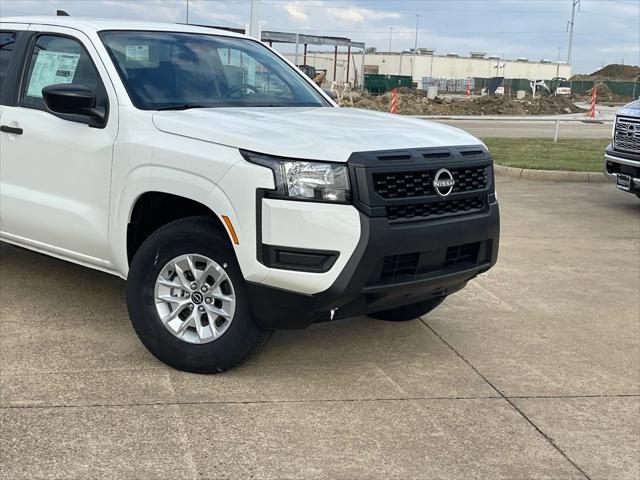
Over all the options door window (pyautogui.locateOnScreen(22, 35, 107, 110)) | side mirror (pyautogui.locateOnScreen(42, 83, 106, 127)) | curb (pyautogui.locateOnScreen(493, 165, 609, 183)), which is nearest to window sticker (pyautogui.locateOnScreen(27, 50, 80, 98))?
door window (pyautogui.locateOnScreen(22, 35, 107, 110))

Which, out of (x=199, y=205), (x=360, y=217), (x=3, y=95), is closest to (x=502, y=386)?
(x=360, y=217)

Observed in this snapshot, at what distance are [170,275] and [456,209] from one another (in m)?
1.62

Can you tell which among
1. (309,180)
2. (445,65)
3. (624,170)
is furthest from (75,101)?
(445,65)

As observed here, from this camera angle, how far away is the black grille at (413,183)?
392 centimetres

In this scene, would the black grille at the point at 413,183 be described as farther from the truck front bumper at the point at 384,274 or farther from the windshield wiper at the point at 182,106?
the windshield wiper at the point at 182,106

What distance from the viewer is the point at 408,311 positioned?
540cm

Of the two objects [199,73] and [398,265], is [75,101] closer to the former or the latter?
[199,73]

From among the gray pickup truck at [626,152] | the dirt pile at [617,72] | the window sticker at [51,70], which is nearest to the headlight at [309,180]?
the window sticker at [51,70]

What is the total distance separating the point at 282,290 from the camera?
3889mm

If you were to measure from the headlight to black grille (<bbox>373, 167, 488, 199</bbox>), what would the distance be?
0.18 meters

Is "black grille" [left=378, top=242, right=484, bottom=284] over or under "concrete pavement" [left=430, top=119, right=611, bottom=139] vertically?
under

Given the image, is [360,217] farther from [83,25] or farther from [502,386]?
[83,25]

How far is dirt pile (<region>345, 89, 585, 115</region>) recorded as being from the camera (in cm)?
4019

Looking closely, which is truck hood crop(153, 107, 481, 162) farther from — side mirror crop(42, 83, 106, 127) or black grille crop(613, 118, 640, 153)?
black grille crop(613, 118, 640, 153)
